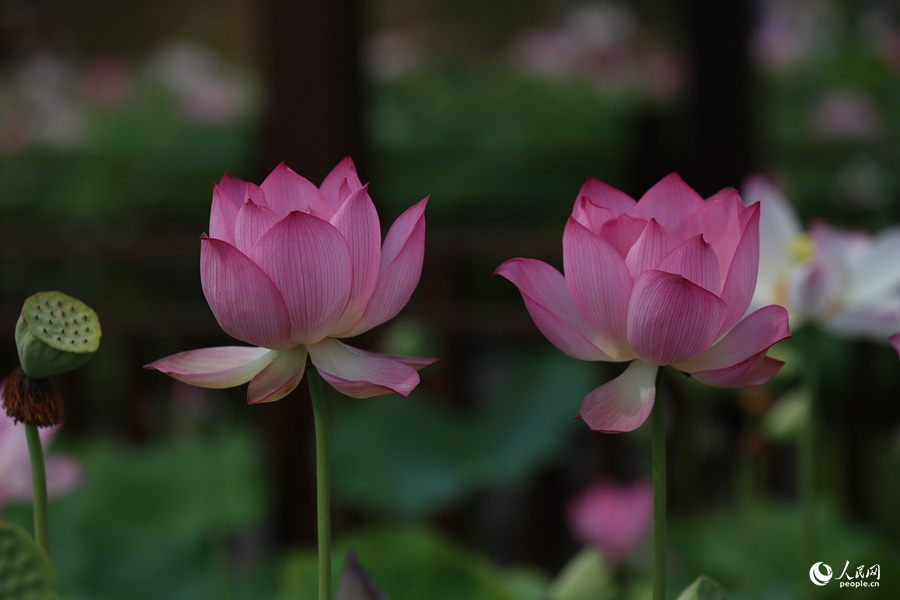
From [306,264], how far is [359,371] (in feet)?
0.12

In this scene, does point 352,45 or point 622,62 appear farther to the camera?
point 622,62

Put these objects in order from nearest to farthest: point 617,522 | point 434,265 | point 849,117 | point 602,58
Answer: point 617,522, point 434,265, point 849,117, point 602,58

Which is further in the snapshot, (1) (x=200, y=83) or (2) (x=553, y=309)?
(1) (x=200, y=83)

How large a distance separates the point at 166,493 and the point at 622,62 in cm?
276

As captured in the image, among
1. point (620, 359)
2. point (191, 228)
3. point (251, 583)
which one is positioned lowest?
point (251, 583)

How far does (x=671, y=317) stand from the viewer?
25 cm

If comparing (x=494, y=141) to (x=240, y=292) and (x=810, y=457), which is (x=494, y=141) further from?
(x=240, y=292)

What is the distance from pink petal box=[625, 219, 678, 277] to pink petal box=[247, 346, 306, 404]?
0.11m

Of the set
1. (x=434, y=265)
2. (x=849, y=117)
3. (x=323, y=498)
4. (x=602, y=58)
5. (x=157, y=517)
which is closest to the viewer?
(x=323, y=498)

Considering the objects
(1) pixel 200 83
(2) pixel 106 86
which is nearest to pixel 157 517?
(1) pixel 200 83

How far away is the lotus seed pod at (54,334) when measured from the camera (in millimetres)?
254

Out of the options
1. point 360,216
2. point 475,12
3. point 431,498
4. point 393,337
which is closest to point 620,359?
point 360,216

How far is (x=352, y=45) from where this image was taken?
3.72ft

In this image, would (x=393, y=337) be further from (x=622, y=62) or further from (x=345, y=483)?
(x=622, y=62)
